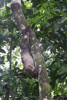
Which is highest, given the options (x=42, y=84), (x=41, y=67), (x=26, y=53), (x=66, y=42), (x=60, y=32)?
(x=60, y=32)

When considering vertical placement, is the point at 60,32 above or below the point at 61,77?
above

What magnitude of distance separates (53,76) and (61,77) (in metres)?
0.17

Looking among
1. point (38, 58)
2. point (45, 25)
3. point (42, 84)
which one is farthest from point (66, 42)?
point (42, 84)

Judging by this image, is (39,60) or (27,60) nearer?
(39,60)

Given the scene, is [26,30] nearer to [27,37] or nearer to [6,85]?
[27,37]

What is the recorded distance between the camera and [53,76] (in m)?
2.21

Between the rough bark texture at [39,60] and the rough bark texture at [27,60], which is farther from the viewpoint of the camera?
the rough bark texture at [27,60]

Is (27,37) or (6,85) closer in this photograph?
(27,37)

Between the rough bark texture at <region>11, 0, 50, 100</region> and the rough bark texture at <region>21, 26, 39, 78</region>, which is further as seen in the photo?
the rough bark texture at <region>21, 26, 39, 78</region>

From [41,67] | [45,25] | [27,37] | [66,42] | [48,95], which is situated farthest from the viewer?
[66,42]

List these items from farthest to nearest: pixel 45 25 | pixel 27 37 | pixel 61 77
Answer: pixel 61 77 → pixel 45 25 → pixel 27 37

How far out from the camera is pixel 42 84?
1.18m

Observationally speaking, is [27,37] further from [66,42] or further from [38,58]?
[66,42]

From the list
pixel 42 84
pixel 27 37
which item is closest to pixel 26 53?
pixel 27 37
